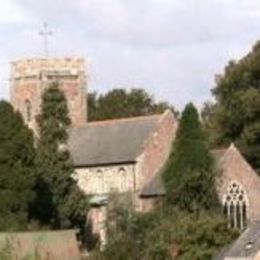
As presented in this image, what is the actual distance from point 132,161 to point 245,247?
2798cm

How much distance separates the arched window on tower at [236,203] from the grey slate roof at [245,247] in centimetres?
1932

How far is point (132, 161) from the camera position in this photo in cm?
8956

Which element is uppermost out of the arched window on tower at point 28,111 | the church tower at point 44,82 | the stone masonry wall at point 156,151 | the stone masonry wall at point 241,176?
the church tower at point 44,82

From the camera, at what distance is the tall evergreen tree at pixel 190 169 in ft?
251

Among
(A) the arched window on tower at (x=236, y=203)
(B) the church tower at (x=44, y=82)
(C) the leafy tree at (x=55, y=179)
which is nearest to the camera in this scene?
(C) the leafy tree at (x=55, y=179)

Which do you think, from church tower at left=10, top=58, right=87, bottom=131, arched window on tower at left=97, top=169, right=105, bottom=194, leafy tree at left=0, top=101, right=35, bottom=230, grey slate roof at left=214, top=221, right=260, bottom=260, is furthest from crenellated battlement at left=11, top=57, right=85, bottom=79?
grey slate roof at left=214, top=221, right=260, bottom=260

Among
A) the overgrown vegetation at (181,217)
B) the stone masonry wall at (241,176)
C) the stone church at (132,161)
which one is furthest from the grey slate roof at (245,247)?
the stone masonry wall at (241,176)

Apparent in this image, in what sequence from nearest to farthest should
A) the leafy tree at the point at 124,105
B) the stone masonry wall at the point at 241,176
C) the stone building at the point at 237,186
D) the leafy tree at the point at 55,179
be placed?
1. the leafy tree at the point at 55,179
2. the stone building at the point at 237,186
3. the stone masonry wall at the point at 241,176
4. the leafy tree at the point at 124,105

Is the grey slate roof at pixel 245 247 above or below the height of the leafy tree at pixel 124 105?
below

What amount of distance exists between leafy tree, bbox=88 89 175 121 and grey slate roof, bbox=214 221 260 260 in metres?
50.6

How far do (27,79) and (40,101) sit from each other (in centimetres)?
339

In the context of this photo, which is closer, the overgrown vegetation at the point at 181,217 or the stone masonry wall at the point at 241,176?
the overgrown vegetation at the point at 181,217

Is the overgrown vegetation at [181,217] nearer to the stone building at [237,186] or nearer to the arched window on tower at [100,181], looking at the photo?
the stone building at [237,186]

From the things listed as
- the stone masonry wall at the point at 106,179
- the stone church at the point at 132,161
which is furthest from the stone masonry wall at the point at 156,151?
the stone masonry wall at the point at 106,179
